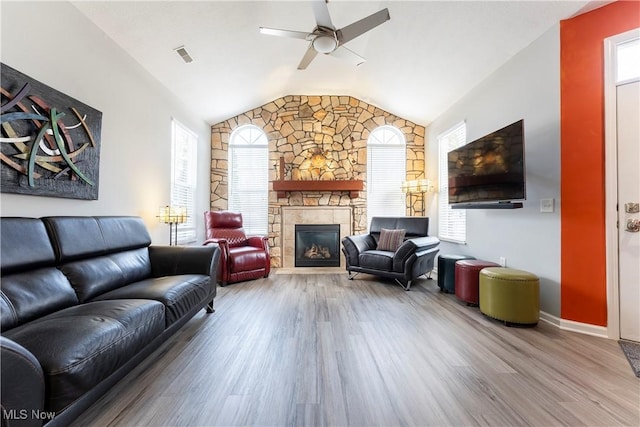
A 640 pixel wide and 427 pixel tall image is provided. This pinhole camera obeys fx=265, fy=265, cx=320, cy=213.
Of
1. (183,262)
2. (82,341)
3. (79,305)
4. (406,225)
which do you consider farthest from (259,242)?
(82,341)

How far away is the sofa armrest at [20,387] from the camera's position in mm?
893

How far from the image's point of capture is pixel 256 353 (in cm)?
199

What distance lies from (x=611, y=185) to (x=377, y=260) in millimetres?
2558

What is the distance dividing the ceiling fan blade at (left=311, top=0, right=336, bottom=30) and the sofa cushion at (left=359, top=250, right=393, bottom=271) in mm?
2953

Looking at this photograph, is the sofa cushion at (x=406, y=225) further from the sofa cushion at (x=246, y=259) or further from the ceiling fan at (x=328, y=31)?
the ceiling fan at (x=328, y=31)

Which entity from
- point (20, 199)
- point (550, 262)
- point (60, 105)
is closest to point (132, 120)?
point (60, 105)

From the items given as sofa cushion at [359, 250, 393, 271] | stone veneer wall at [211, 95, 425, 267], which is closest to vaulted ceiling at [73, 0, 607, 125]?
stone veneer wall at [211, 95, 425, 267]

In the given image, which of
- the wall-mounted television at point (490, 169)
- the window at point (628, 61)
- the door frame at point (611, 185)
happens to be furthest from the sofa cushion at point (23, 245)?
the window at point (628, 61)

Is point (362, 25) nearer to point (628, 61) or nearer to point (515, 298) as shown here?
point (628, 61)

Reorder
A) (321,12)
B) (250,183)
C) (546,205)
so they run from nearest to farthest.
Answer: (321,12) → (546,205) → (250,183)

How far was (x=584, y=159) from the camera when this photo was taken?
232 centimetres

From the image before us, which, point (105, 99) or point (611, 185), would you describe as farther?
point (105, 99)

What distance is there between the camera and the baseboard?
2.25 metres
